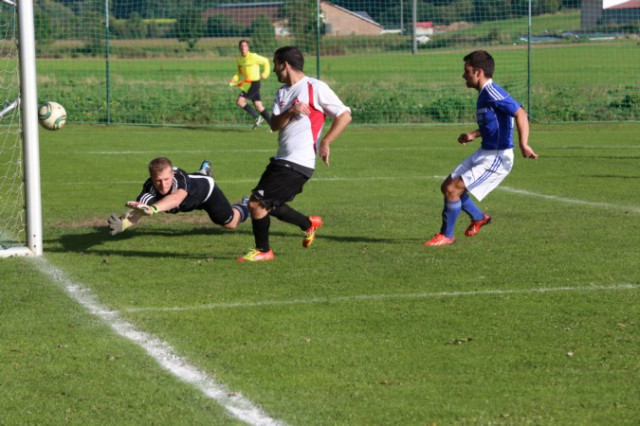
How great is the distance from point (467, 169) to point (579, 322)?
359cm

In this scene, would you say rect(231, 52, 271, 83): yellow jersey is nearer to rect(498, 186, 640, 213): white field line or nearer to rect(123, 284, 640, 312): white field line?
rect(498, 186, 640, 213): white field line

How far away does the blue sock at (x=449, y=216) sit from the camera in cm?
1028

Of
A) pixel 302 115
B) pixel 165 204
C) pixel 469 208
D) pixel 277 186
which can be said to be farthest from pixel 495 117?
pixel 165 204

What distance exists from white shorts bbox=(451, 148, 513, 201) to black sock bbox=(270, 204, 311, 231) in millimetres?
1501

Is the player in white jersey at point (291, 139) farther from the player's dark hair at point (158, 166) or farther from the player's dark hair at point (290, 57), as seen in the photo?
the player's dark hair at point (158, 166)

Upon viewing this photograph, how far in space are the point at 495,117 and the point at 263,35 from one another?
82.6 feet

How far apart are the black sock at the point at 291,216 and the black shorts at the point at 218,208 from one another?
0.69 m

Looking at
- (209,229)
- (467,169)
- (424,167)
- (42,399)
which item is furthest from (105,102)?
(42,399)

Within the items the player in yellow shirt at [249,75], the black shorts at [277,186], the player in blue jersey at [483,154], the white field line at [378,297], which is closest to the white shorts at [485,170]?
the player in blue jersey at [483,154]

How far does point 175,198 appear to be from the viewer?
9.75m

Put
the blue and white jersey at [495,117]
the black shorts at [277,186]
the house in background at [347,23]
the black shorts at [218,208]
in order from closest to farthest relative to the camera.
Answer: the black shorts at [277,186], the blue and white jersey at [495,117], the black shorts at [218,208], the house in background at [347,23]

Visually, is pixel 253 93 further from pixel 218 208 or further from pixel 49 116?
pixel 218 208

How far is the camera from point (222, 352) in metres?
6.40

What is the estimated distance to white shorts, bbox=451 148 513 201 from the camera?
10.4 m
